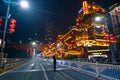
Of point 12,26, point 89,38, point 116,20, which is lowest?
point 12,26

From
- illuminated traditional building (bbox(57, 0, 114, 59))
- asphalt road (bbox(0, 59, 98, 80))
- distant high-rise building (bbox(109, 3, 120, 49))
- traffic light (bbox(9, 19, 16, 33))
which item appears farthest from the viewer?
illuminated traditional building (bbox(57, 0, 114, 59))

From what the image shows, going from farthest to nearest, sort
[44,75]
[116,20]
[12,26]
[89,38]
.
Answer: [89,38] < [116,20] < [12,26] < [44,75]

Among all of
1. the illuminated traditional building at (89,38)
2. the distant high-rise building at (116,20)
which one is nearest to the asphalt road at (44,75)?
the distant high-rise building at (116,20)

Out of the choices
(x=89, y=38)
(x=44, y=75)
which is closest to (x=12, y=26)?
(x=44, y=75)

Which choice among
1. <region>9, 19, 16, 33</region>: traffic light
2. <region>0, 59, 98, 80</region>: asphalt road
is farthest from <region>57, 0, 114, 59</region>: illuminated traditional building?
<region>9, 19, 16, 33</region>: traffic light

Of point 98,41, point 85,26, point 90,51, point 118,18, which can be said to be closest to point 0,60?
point 118,18

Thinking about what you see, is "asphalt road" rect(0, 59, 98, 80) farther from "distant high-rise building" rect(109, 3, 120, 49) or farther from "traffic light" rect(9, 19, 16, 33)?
"distant high-rise building" rect(109, 3, 120, 49)

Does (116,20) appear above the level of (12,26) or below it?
above

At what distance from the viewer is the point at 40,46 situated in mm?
117688

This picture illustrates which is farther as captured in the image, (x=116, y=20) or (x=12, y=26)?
(x=116, y=20)

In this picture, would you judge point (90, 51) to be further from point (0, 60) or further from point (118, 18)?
point (0, 60)

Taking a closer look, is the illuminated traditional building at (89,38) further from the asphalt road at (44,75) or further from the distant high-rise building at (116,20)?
the asphalt road at (44,75)

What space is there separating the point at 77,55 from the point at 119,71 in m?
89.0

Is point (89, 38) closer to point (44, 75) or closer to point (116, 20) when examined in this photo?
point (116, 20)
